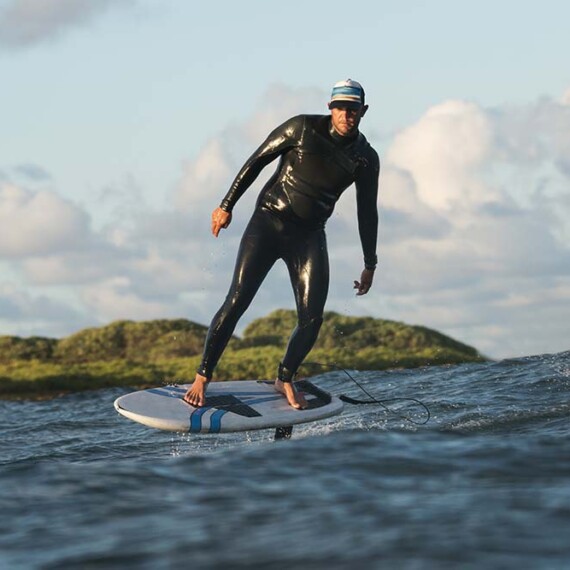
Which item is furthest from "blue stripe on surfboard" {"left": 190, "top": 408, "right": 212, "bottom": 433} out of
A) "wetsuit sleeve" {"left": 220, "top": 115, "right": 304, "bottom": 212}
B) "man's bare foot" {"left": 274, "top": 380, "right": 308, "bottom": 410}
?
A: "wetsuit sleeve" {"left": 220, "top": 115, "right": 304, "bottom": 212}

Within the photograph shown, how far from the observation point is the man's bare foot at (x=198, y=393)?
31.8 ft

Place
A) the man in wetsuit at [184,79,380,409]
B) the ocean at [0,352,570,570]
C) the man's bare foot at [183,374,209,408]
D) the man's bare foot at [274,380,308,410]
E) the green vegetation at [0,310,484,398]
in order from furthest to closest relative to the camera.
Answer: the green vegetation at [0,310,484,398] → the man's bare foot at [274,380,308,410] → the man's bare foot at [183,374,209,408] → the man in wetsuit at [184,79,380,409] → the ocean at [0,352,570,570]

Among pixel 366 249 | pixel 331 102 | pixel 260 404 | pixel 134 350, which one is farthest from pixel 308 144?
pixel 134 350

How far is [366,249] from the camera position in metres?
10.0

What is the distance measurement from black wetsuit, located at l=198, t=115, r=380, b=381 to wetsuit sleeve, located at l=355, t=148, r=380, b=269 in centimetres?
1

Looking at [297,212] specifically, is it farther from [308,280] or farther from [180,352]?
[180,352]

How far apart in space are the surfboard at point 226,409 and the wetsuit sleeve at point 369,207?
152 cm

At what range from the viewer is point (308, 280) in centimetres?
946

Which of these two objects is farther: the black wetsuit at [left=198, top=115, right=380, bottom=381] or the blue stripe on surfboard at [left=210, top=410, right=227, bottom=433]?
the blue stripe on surfboard at [left=210, top=410, right=227, bottom=433]

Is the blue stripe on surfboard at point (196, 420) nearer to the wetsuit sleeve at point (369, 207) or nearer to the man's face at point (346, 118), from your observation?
the wetsuit sleeve at point (369, 207)

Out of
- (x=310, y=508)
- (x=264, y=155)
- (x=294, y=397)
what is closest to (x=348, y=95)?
(x=264, y=155)

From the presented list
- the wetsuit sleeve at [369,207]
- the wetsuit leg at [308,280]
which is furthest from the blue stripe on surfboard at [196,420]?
the wetsuit sleeve at [369,207]

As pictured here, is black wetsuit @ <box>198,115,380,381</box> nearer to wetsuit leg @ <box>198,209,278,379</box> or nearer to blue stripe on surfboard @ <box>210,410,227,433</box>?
wetsuit leg @ <box>198,209,278,379</box>

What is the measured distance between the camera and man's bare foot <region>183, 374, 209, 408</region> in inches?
382
